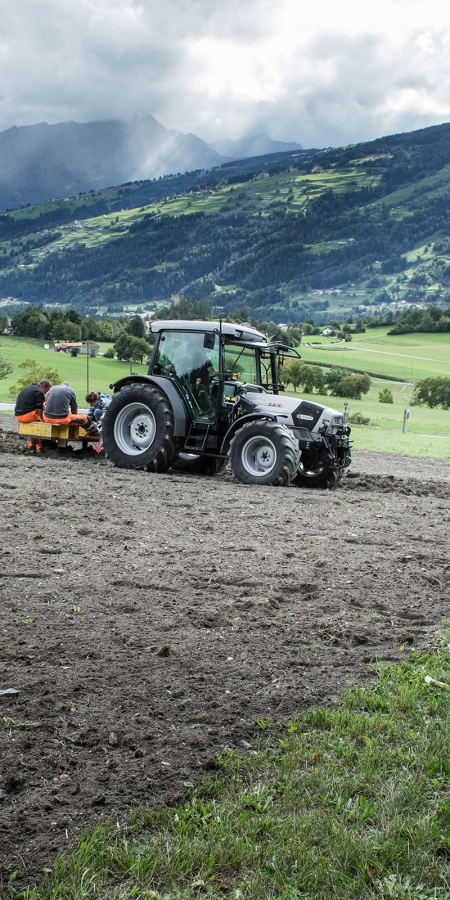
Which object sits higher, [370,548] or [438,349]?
[438,349]

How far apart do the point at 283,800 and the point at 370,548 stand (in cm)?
505

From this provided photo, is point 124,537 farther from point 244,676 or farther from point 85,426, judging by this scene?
point 85,426

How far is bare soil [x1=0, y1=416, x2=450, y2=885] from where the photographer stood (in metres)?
3.35

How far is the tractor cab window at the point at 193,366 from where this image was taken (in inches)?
517

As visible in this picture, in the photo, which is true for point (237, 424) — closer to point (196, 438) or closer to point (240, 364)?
point (196, 438)

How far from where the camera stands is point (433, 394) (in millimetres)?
70250

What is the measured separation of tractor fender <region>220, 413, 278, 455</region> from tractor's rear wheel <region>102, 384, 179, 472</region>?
0.87 m

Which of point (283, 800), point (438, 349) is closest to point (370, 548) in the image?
point (283, 800)

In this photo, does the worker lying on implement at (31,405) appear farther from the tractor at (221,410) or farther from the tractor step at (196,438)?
the tractor step at (196,438)

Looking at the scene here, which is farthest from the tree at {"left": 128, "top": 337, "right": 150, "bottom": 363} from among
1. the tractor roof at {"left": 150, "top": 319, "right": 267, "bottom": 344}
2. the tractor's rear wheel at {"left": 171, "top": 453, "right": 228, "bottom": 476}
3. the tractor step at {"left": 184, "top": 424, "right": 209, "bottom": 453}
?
the tractor step at {"left": 184, "top": 424, "right": 209, "bottom": 453}

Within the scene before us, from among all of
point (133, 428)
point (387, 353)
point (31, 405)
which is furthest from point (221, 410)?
point (387, 353)

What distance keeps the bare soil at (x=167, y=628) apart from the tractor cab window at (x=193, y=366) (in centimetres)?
297

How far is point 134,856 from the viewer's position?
9.14ft

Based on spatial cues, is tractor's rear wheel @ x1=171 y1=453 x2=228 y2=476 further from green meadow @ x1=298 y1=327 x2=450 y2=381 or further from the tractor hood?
green meadow @ x1=298 y1=327 x2=450 y2=381
